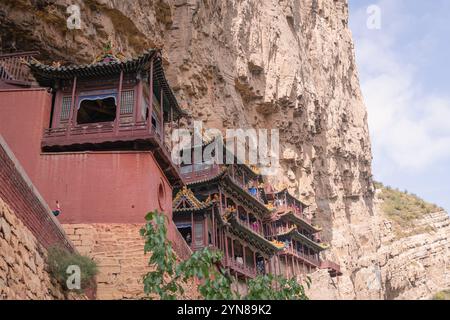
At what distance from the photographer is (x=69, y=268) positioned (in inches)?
412

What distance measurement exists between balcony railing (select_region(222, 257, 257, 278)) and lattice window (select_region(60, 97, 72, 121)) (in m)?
11.0

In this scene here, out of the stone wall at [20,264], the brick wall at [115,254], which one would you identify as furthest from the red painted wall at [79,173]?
the stone wall at [20,264]

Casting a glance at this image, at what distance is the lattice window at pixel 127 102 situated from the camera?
16.1 metres

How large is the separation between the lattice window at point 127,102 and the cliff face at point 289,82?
8629 mm

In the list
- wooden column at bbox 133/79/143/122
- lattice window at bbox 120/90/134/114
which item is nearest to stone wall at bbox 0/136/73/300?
wooden column at bbox 133/79/143/122

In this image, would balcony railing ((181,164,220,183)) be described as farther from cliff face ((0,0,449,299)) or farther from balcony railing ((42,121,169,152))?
balcony railing ((42,121,169,152))

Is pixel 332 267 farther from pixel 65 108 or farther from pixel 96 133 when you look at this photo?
pixel 65 108

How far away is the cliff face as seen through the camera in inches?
967

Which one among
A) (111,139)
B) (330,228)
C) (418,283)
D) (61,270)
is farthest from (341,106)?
(61,270)

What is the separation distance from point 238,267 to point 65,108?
12.9 meters

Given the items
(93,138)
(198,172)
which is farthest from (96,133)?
(198,172)

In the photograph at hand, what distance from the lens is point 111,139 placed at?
1546 cm
